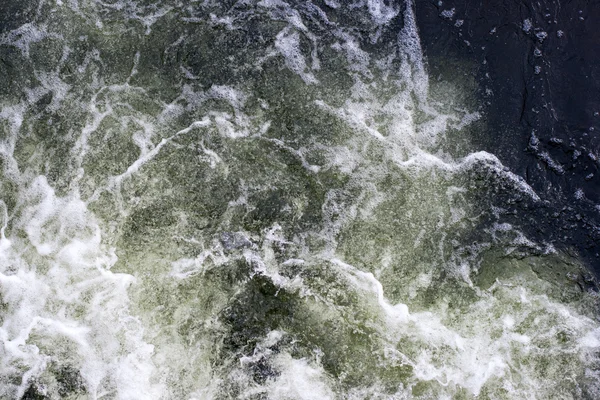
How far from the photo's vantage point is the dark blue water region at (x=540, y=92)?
4277 mm

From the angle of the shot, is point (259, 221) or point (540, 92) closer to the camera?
point (259, 221)

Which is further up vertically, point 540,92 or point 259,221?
point 540,92

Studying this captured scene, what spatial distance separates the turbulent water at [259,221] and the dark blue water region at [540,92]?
0.12m

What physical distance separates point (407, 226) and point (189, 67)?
2235mm

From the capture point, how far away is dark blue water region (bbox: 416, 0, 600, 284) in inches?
168

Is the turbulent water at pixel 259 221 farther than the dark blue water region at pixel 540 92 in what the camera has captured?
No

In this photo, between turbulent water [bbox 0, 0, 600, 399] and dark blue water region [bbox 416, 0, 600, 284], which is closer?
turbulent water [bbox 0, 0, 600, 399]

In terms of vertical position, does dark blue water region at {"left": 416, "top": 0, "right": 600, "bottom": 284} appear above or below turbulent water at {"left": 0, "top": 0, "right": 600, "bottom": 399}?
above

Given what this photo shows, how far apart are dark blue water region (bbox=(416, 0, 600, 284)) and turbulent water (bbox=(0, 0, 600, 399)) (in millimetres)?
124

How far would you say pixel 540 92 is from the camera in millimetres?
4469

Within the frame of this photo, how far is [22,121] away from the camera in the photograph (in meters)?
4.41

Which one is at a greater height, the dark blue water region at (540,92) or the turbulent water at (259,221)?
the dark blue water region at (540,92)

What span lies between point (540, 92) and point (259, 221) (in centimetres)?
255

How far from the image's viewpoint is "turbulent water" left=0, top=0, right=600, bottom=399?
156 inches
